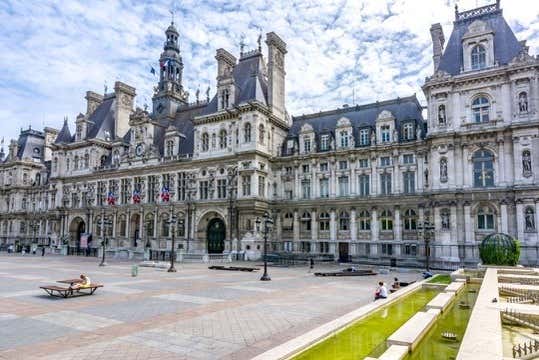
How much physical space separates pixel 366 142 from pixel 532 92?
16.3m

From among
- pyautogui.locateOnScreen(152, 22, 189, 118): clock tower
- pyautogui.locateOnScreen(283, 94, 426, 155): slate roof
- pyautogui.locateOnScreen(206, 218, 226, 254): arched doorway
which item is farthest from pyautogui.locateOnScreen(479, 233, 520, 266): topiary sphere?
pyautogui.locateOnScreen(152, 22, 189, 118): clock tower

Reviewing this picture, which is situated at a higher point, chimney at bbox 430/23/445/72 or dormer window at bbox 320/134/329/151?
chimney at bbox 430/23/445/72

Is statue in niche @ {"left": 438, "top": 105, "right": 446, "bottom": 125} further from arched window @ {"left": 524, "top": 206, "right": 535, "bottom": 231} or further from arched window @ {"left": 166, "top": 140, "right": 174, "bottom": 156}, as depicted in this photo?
arched window @ {"left": 166, "top": 140, "right": 174, "bottom": 156}

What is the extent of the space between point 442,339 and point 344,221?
3434 centimetres

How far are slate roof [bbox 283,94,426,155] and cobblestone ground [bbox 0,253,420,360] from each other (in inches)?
1045

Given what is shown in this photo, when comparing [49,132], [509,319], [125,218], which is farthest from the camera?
[49,132]

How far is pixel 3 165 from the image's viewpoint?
276ft

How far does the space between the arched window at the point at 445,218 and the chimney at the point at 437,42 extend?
1612 centimetres

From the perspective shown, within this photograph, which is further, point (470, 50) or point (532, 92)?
point (470, 50)

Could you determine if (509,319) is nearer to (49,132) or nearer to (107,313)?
(107,313)

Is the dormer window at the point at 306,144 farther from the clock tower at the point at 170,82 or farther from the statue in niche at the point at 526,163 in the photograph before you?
the clock tower at the point at 170,82

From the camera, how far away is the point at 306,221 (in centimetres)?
4712

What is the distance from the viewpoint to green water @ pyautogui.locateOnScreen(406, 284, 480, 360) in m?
9.23

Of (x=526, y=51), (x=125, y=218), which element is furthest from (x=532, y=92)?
(x=125, y=218)
